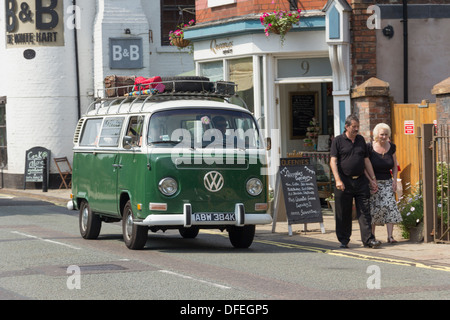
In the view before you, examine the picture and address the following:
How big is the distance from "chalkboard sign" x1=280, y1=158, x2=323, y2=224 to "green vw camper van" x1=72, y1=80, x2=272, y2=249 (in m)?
1.92

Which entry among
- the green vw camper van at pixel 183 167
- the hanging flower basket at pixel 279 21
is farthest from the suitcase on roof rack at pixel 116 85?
the hanging flower basket at pixel 279 21

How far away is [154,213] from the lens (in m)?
13.3

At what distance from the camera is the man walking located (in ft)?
45.8

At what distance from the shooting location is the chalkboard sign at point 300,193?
1606 centimetres

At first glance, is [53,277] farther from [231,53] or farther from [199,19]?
[199,19]

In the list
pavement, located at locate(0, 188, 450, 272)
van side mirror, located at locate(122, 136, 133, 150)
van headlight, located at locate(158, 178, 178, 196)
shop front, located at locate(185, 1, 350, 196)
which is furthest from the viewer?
shop front, located at locate(185, 1, 350, 196)

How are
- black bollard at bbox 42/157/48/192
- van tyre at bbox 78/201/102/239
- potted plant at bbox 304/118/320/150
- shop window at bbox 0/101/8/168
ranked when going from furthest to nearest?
shop window at bbox 0/101/8/168
black bollard at bbox 42/157/48/192
potted plant at bbox 304/118/320/150
van tyre at bbox 78/201/102/239

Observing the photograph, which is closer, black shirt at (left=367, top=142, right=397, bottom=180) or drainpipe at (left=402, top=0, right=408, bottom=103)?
black shirt at (left=367, top=142, right=397, bottom=180)

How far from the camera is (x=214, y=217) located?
1340 cm

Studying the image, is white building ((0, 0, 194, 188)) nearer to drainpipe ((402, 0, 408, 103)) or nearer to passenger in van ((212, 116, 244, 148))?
drainpipe ((402, 0, 408, 103))

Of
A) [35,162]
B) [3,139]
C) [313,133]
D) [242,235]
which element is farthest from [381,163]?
[3,139]

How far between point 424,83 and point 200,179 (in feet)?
26.7

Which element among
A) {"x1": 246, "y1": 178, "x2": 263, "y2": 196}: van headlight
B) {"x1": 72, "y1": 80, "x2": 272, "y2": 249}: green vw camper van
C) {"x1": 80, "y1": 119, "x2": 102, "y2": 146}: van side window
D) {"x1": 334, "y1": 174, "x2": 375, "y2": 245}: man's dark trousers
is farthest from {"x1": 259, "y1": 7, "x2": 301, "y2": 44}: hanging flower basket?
{"x1": 246, "y1": 178, "x2": 263, "y2": 196}: van headlight

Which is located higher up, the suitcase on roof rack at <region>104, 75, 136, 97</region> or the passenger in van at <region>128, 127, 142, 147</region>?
the suitcase on roof rack at <region>104, 75, 136, 97</region>
